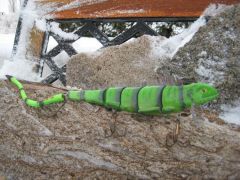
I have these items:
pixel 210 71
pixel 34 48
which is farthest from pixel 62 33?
pixel 210 71

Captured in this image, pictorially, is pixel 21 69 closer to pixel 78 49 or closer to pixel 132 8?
pixel 78 49

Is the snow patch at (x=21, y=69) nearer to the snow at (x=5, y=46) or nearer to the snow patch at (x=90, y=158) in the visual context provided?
the snow at (x=5, y=46)

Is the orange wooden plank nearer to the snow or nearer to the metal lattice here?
the metal lattice

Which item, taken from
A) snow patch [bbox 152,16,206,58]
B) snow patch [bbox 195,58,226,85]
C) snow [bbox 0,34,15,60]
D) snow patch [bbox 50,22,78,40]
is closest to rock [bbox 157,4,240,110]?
snow patch [bbox 195,58,226,85]

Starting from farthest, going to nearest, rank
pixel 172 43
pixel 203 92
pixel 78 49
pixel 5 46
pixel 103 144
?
pixel 5 46
pixel 78 49
pixel 172 43
pixel 103 144
pixel 203 92

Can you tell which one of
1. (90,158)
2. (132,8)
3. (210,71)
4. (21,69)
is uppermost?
(132,8)

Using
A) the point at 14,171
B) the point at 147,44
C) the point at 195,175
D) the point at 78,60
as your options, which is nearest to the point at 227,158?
the point at 195,175

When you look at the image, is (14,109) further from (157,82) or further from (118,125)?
(157,82)
